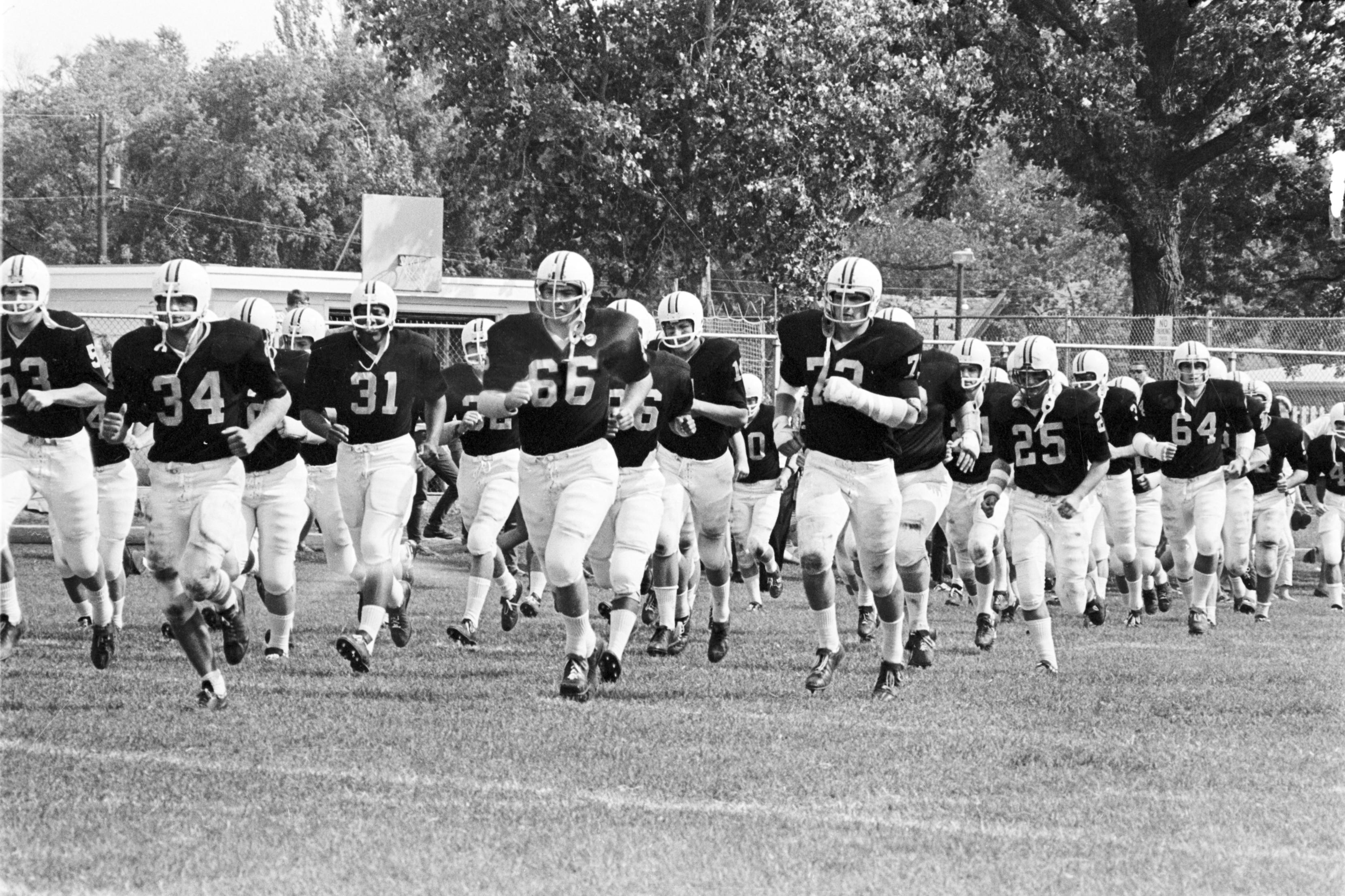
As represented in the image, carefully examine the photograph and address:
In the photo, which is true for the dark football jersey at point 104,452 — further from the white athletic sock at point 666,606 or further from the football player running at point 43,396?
the white athletic sock at point 666,606

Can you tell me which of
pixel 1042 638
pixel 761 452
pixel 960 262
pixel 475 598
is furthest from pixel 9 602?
pixel 960 262

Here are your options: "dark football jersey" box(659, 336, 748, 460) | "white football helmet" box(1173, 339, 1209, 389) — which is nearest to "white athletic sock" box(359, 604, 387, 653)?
"dark football jersey" box(659, 336, 748, 460)

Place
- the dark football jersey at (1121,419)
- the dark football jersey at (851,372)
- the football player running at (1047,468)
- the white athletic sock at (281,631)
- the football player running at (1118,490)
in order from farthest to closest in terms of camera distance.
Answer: the dark football jersey at (1121,419), the football player running at (1118,490), the football player running at (1047,468), the white athletic sock at (281,631), the dark football jersey at (851,372)

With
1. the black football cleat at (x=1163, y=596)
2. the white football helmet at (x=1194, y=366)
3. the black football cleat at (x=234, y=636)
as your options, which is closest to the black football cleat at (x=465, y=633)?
the black football cleat at (x=234, y=636)

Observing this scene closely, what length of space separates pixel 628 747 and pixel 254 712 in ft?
5.84

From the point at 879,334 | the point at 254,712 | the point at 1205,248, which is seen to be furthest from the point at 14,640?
the point at 1205,248

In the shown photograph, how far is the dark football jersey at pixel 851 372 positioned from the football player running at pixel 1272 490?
6760 millimetres

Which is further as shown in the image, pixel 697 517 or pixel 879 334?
pixel 697 517

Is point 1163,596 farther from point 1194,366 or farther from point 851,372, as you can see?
point 851,372

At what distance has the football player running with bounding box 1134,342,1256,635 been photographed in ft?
39.2

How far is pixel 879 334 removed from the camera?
26.0 ft

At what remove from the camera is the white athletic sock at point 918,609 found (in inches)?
364

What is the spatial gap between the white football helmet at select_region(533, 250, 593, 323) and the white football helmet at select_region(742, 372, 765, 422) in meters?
3.70

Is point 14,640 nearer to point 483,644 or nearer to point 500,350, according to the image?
point 483,644
